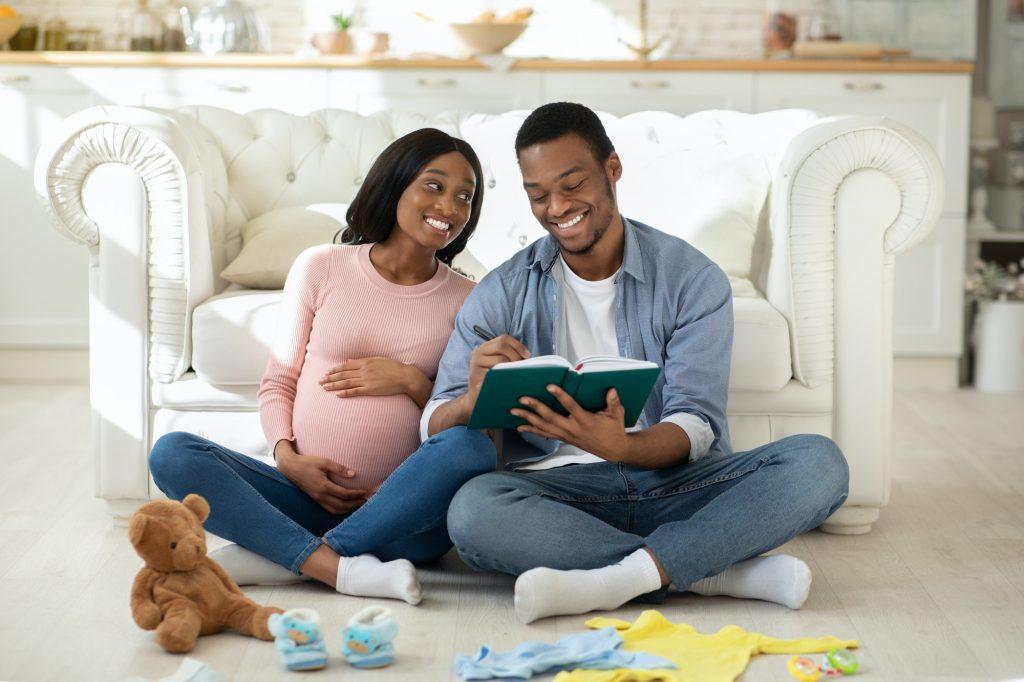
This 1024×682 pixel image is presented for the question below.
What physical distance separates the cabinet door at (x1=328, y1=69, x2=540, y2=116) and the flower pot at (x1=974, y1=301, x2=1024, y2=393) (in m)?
1.70

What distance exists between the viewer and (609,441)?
6.77 ft

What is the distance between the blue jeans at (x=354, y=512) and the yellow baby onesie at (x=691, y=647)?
1.10ft

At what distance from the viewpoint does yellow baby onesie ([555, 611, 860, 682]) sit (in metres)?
1.83

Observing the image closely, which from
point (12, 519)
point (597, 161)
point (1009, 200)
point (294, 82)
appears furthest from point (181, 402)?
point (1009, 200)

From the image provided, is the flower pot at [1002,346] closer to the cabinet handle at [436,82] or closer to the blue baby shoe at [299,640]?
the cabinet handle at [436,82]

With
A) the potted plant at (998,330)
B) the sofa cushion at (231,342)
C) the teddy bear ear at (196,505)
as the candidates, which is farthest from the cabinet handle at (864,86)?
the teddy bear ear at (196,505)

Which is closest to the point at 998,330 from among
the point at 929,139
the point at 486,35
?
the point at 929,139

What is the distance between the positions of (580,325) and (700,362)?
23 centimetres

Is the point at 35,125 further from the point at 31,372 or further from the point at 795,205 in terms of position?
the point at 795,205

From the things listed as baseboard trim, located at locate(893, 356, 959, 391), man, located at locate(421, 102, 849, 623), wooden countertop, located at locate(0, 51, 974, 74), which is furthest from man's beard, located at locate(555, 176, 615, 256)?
baseboard trim, located at locate(893, 356, 959, 391)

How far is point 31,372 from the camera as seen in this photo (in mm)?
4441

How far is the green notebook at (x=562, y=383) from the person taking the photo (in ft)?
6.44

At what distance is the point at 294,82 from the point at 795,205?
86.3 inches

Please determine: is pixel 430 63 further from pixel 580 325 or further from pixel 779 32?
pixel 580 325
